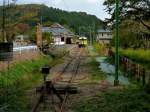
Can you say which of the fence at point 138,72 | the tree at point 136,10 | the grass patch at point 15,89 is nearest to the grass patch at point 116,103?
the grass patch at point 15,89

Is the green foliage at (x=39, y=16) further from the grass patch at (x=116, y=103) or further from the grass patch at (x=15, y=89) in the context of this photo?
the grass patch at (x=116, y=103)

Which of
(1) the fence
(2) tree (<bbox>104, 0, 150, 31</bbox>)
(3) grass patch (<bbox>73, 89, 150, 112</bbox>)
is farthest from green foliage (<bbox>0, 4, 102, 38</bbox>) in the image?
(3) grass patch (<bbox>73, 89, 150, 112</bbox>)

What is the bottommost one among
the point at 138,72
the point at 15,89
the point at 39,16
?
the point at 15,89

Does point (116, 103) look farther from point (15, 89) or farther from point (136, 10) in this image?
point (136, 10)

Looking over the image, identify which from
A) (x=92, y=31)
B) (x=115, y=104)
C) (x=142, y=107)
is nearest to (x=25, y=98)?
(x=115, y=104)

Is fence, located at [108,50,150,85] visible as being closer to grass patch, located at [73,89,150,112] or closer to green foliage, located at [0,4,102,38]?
grass patch, located at [73,89,150,112]

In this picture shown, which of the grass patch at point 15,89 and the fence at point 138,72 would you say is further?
the fence at point 138,72

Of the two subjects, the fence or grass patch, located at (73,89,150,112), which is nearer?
grass patch, located at (73,89,150,112)

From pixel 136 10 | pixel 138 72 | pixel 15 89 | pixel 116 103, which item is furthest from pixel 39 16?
pixel 116 103

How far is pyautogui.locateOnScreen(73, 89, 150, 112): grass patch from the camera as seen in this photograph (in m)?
15.3

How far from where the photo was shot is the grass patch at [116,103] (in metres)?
15.3

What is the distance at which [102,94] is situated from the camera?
19.9 meters

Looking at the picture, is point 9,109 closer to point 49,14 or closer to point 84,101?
point 84,101

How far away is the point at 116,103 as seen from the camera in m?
16.7
